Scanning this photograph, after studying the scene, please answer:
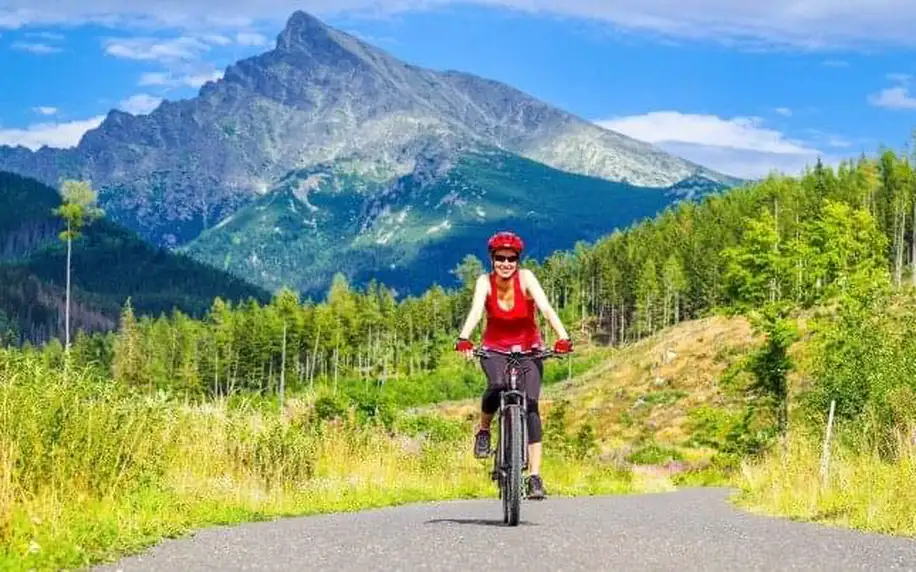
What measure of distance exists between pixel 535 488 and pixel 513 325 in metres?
1.64

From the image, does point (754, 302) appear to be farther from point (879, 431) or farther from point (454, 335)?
point (454, 335)

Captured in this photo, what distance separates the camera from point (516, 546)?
30.3 feet

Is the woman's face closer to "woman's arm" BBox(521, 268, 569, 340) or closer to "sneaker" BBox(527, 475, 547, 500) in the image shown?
"woman's arm" BBox(521, 268, 569, 340)

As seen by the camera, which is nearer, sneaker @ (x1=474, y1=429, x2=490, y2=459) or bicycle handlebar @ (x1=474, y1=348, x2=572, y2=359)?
bicycle handlebar @ (x1=474, y1=348, x2=572, y2=359)

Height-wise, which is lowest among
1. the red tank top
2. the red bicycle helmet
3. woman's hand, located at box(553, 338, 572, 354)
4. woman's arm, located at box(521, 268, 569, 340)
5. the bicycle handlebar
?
the bicycle handlebar

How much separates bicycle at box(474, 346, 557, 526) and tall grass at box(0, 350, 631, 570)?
3.07m

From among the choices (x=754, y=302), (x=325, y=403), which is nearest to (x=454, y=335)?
(x=754, y=302)

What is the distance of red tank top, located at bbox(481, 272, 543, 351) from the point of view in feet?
36.2

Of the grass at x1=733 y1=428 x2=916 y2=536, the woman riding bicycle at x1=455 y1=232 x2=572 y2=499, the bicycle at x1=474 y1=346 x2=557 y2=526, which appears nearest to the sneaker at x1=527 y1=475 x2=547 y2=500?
the woman riding bicycle at x1=455 y1=232 x2=572 y2=499

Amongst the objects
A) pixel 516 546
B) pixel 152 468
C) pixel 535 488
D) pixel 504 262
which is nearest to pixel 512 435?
pixel 535 488

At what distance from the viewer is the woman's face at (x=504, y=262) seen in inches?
435

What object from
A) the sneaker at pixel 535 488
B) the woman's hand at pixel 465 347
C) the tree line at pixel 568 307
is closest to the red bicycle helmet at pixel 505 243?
the woman's hand at pixel 465 347

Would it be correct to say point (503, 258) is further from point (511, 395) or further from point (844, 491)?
point (844, 491)

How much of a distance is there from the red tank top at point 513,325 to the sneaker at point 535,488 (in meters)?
1.34
